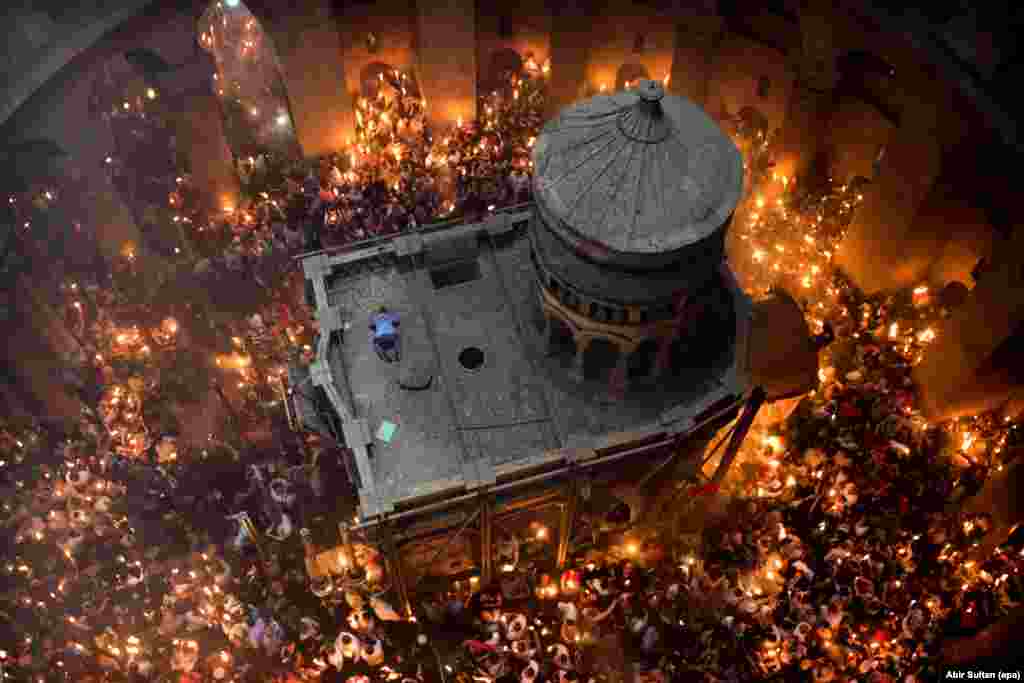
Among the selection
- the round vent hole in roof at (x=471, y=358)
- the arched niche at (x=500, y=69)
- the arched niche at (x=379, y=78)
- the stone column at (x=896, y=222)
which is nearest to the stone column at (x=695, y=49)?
the arched niche at (x=500, y=69)

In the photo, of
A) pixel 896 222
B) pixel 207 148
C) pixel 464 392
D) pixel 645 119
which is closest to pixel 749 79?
pixel 896 222

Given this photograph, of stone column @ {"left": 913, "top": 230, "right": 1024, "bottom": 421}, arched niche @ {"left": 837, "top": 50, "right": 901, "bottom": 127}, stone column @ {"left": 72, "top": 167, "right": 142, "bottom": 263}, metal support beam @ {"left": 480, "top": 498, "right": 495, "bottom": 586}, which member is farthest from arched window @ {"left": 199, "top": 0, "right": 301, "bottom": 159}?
stone column @ {"left": 913, "top": 230, "right": 1024, "bottom": 421}

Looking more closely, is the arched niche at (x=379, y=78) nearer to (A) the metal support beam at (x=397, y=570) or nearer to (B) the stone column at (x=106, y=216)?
(B) the stone column at (x=106, y=216)

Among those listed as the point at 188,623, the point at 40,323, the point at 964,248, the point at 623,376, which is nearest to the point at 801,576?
the point at 623,376

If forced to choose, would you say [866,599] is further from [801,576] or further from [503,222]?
[503,222]

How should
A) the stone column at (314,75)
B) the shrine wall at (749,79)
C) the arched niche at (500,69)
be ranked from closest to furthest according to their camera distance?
the stone column at (314,75) → the shrine wall at (749,79) → the arched niche at (500,69)

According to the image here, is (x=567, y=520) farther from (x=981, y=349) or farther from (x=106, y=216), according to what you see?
(x=106, y=216)

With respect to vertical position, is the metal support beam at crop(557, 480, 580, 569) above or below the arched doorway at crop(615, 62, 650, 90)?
below

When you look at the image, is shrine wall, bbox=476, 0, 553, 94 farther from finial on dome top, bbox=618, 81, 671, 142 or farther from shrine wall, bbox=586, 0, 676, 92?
finial on dome top, bbox=618, 81, 671, 142
